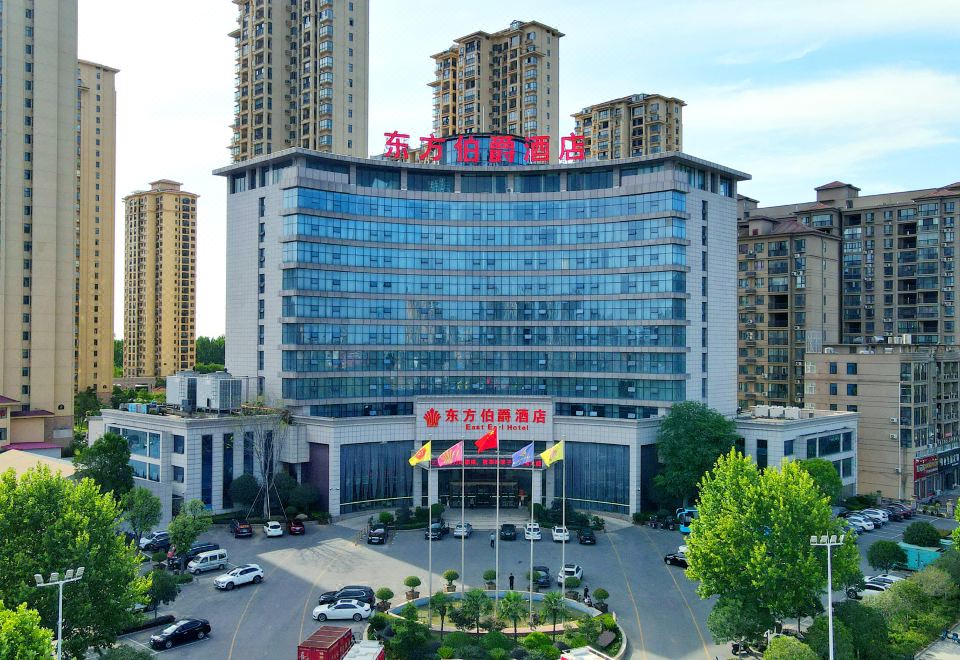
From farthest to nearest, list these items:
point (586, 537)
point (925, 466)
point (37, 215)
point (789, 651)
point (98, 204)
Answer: point (98, 204) → point (37, 215) → point (925, 466) → point (586, 537) → point (789, 651)

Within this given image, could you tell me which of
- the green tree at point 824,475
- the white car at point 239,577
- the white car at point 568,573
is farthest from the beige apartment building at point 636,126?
the white car at point 239,577

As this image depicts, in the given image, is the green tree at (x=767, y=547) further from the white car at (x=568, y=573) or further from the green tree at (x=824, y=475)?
the green tree at (x=824, y=475)

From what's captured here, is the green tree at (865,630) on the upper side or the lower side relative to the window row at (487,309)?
lower

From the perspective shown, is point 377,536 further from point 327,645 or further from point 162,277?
point 162,277

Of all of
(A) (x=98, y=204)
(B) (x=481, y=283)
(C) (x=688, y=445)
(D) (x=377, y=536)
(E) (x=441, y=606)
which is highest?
(A) (x=98, y=204)

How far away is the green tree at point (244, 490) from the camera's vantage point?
65188mm

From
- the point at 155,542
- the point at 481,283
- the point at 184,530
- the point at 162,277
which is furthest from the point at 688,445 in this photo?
the point at 162,277

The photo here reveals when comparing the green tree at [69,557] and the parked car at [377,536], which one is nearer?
the green tree at [69,557]

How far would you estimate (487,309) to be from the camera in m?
78.1

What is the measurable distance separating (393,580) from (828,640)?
26.6 m

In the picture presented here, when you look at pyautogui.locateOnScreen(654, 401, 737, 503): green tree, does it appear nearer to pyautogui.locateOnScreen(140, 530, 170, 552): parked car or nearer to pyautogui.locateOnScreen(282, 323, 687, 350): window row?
pyautogui.locateOnScreen(282, 323, 687, 350): window row

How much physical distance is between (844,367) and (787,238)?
2413 cm

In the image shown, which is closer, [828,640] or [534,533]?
[828,640]

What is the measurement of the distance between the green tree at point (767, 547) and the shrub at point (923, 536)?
2063cm
